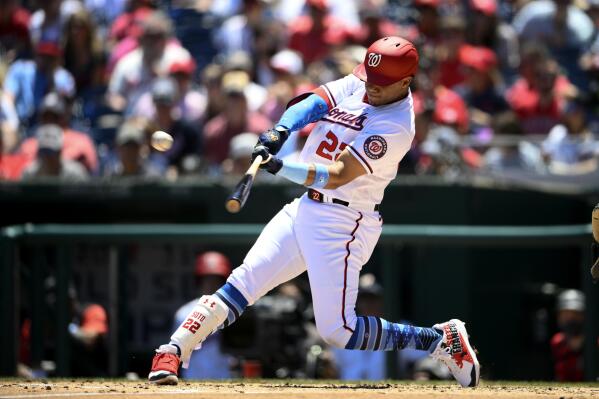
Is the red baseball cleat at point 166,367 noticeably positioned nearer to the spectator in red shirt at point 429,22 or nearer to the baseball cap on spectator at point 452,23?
the baseball cap on spectator at point 452,23

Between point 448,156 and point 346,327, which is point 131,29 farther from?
point 346,327

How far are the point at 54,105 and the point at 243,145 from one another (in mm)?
1866

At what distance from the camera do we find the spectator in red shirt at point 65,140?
9766 mm

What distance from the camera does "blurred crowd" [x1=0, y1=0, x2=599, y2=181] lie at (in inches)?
373

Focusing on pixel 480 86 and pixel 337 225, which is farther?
pixel 480 86

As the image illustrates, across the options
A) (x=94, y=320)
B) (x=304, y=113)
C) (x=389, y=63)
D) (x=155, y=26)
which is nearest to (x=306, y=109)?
(x=304, y=113)

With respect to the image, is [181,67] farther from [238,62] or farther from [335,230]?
[335,230]

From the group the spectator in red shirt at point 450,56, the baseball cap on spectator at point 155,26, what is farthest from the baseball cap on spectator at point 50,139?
the spectator in red shirt at point 450,56

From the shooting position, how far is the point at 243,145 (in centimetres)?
926

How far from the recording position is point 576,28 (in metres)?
11.1

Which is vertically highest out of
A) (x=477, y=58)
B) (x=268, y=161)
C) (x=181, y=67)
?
(x=477, y=58)

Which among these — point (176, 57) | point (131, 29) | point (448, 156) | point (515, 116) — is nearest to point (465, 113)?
point (515, 116)

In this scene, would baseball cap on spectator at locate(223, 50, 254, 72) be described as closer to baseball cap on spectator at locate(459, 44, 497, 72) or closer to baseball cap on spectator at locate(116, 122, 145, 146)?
baseball cap on spectator at locate(116, 122, 145, 146)

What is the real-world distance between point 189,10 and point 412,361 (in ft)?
17.2
